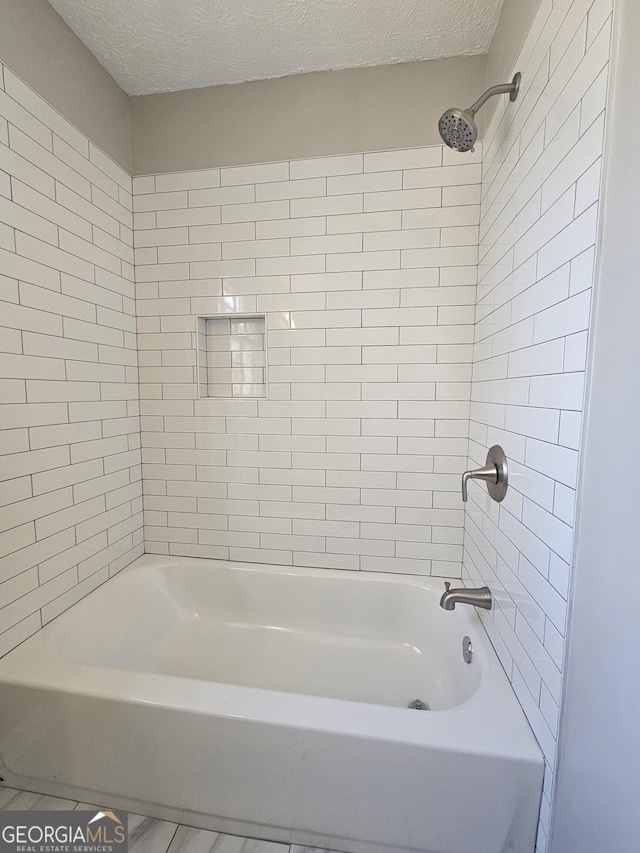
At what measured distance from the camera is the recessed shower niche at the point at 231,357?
176cm

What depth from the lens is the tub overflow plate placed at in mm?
1273

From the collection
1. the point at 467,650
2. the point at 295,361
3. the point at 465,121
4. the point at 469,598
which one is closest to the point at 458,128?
the point at 465,121

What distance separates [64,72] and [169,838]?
2.60 metres

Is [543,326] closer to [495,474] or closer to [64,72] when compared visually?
[495,474]

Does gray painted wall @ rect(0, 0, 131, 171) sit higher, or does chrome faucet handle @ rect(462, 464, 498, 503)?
gray painted wall @ rect(0, 0, 131, 171)

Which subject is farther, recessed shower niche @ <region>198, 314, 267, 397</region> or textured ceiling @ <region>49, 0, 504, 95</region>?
recessed shower niche @ <region>198, 314, 267, 397</region>

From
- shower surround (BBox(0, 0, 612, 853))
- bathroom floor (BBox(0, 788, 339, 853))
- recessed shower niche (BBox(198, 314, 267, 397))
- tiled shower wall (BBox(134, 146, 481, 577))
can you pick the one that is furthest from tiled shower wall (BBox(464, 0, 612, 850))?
recessed shower niche (BBox(198, 314, 267, 397))

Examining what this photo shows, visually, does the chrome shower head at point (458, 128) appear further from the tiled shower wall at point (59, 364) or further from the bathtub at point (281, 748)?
the bathtub at point (281, 748)

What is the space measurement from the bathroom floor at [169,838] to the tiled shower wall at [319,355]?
91cm

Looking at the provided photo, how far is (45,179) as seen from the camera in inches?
49.4

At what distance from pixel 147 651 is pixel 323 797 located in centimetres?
98

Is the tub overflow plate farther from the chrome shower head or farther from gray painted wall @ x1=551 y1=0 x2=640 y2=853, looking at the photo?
the chrome shower head

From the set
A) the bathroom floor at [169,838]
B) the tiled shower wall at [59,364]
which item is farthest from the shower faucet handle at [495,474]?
the tiled shower wall at [59,364]

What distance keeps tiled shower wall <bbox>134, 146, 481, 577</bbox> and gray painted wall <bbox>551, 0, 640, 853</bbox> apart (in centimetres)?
93
